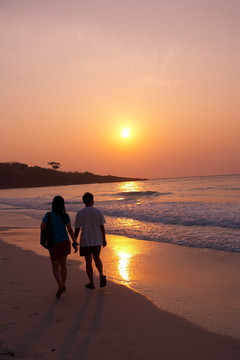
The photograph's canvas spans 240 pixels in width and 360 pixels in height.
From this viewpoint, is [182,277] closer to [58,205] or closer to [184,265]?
[184,265]

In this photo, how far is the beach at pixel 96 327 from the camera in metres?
3.51

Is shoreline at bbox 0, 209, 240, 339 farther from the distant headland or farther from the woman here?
the distant headland

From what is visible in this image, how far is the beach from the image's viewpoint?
3512 millimetres

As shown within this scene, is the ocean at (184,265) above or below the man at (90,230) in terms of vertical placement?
below

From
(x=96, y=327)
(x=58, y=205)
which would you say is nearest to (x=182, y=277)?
(x=96, y=327)

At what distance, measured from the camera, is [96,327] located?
164 inches

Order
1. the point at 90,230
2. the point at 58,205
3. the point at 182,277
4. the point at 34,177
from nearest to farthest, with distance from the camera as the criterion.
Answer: the point at 58,205, the point at 90,230, the point at 182,277, the point at 34,177

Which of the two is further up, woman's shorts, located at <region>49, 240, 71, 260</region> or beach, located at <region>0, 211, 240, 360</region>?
woman's shorts, located at <region>49, 240, 71, 260</region>

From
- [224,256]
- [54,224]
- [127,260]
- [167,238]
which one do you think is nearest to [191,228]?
[167,238]

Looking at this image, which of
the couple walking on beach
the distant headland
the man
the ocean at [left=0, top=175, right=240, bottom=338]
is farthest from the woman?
the distant headland

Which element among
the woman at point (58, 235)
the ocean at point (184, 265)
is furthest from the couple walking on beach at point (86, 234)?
the ocean at point (184, 265)

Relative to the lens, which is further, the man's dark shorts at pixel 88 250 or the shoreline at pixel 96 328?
the man's dark shorts at pixel 88 250

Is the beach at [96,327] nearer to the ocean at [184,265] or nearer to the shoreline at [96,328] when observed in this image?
the shoreline at [96,328]

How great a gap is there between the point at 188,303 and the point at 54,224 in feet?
8.42
